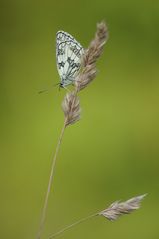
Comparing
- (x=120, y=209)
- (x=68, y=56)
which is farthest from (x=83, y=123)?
(x=120, y=209)

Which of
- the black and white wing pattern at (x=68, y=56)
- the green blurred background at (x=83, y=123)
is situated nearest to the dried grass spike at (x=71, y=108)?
the black and white wing pattern at (x=68, y=56)

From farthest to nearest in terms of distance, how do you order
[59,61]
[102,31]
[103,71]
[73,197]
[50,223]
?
[103,71], [73,197], [50,223], [59,61], [102,31]

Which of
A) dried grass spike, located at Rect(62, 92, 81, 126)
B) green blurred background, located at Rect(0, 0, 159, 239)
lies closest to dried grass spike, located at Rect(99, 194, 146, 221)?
dried grass spike, located at Rect(62, 92, 81, 126)

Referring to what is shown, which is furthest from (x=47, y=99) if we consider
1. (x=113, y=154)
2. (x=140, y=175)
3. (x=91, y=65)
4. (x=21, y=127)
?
(x=91, y=65)

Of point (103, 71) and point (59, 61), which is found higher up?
A: point (103, 71)

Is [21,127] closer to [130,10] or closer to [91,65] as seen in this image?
[130,10]

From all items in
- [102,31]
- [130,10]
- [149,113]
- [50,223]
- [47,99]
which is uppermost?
[130,10]
